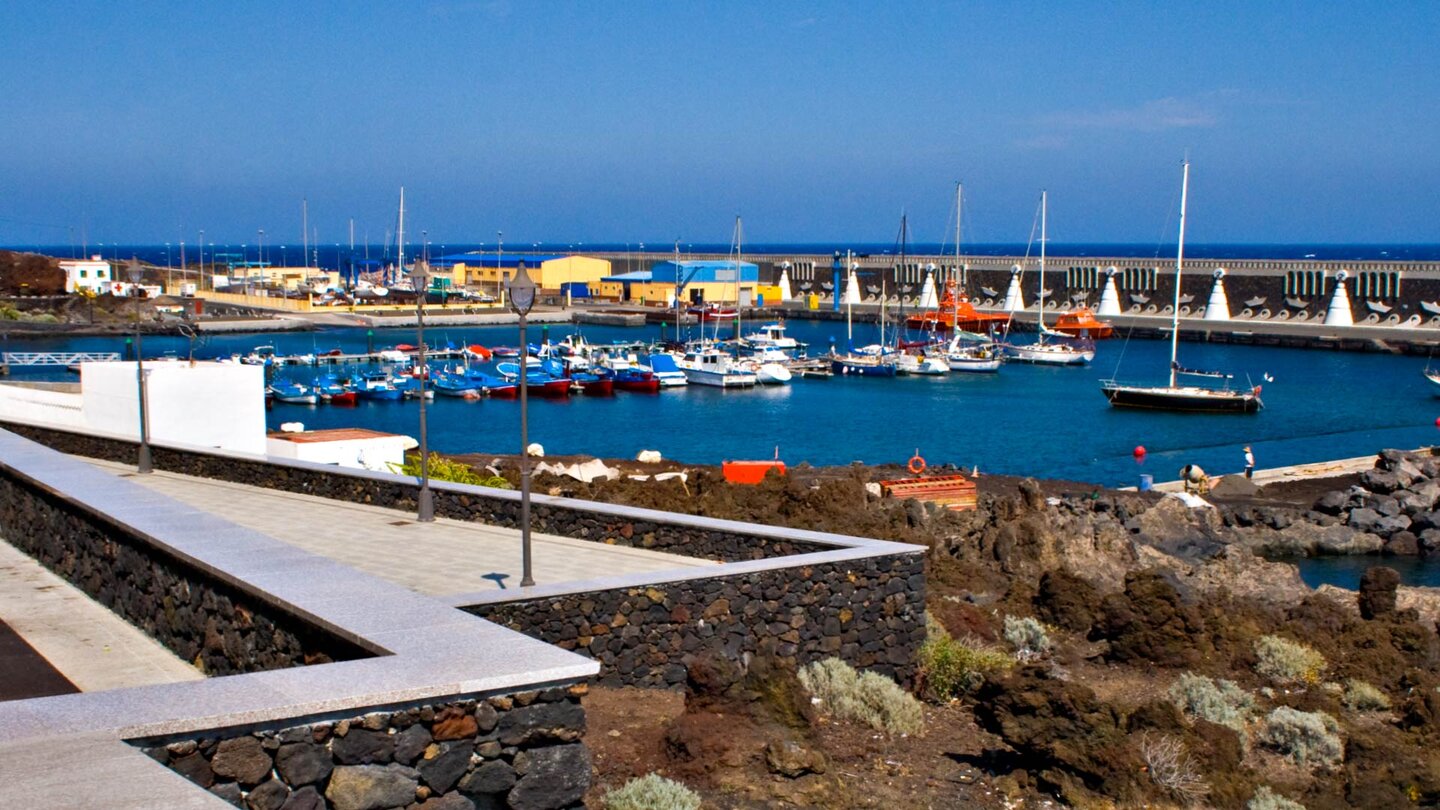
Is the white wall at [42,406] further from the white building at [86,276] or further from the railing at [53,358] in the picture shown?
the white building at [86,276]

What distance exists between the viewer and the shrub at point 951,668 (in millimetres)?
10227

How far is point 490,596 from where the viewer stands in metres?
8.24

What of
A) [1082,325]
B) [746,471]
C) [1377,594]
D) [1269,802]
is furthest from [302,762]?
[1082,325]

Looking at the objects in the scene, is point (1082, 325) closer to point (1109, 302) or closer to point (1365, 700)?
point (1109, 302)

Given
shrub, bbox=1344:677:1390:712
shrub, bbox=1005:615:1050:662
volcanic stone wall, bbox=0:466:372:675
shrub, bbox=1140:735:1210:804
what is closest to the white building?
shrub, bbox=1005:615:1050:662

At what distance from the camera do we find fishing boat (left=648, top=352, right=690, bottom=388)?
62.8 metres

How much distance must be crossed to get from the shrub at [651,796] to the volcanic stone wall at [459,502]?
342cm

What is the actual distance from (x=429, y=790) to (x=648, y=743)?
3860 millimetres

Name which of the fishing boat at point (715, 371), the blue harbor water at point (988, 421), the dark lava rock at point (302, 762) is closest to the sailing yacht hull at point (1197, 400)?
the blue harbor water at point (988, 421)

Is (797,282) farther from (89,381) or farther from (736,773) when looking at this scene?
(736,773)

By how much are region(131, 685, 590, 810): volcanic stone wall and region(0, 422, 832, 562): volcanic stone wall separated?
5961mm

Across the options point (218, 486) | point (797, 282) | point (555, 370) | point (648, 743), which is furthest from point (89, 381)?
point (797, 282)

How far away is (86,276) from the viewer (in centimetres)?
10069

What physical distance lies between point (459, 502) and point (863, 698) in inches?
188
